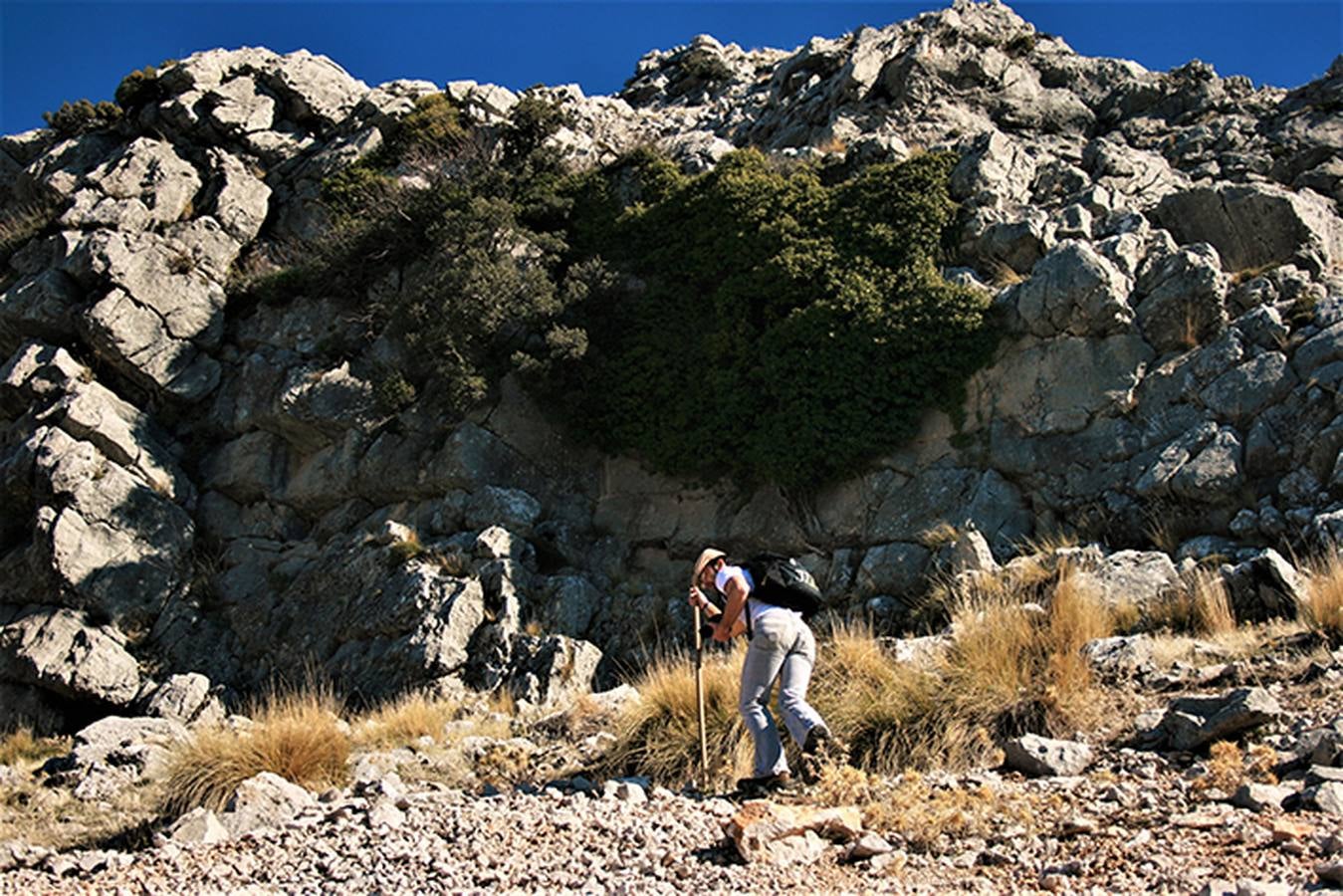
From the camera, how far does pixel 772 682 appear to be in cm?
785

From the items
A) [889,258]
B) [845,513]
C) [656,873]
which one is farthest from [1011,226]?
[656,873]

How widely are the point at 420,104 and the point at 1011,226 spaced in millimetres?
13368

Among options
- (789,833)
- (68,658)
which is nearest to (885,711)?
(789,833)

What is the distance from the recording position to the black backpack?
311 inches

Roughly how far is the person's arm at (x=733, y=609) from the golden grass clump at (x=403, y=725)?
15.0ft

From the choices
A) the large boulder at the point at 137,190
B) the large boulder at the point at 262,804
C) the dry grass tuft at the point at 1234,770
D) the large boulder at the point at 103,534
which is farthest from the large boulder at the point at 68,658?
the dry grass tuft at the point at 1234,770

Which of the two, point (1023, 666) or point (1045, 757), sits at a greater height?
point (1023, 666)

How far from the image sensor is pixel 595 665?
15227mm

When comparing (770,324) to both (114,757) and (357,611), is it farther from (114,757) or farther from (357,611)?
(114,757)

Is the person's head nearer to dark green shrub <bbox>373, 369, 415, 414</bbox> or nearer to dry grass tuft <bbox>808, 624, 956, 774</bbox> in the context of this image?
dry grass tuft <bbox>808, 624, 956, 774</bbox>

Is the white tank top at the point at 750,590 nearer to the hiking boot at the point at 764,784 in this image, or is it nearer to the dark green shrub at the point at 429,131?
the hiking boot at the point at 764,784

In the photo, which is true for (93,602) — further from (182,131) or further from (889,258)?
(889,258)

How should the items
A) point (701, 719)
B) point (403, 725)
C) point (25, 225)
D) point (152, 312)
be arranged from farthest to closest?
point (25, 225)
point (152, 312)
point (403, 725)
point (701, 719)

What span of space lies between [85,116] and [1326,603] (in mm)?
26903
